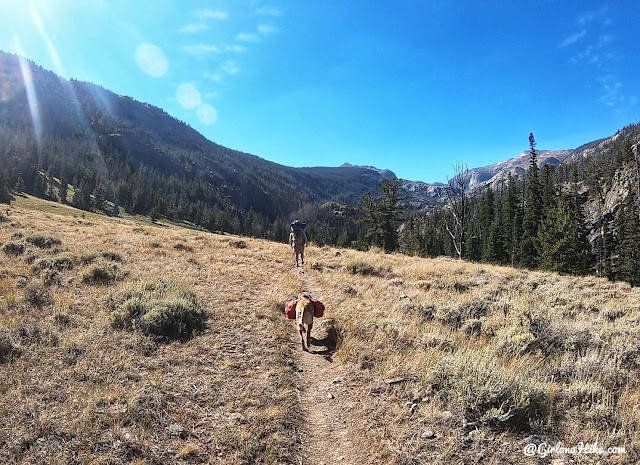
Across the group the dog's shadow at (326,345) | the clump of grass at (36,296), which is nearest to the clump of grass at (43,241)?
the clump of grass at (36,296)

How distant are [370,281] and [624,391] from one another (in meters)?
9.15

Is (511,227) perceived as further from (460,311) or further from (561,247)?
(460,311)

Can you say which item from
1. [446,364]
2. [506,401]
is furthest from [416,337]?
[506,401]

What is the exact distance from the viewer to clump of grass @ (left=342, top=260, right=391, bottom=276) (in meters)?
15.8

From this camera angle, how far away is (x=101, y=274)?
1128 centimetres

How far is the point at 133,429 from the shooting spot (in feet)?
15.1

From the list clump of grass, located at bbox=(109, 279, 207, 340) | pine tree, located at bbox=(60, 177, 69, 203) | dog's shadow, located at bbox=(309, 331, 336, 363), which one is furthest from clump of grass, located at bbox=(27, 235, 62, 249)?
pine tree, located at bbox=(60, 177, 69, 203)

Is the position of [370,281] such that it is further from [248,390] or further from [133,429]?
[133,429]

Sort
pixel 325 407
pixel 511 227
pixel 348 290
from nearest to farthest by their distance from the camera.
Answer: pixel 325 407, pixel 348 290, pixel 511 227

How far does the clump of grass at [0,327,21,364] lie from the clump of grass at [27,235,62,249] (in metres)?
10.4

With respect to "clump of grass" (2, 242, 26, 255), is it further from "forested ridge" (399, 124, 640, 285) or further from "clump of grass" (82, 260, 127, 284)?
"forested ridge" (399, 124, 640, 285)

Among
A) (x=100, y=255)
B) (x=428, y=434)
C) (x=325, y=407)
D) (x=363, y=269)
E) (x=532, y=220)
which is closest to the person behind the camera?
(x=428, y=434)

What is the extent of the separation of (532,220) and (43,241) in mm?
66002

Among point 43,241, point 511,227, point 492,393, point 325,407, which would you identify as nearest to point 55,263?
point 43,241
